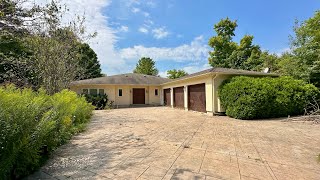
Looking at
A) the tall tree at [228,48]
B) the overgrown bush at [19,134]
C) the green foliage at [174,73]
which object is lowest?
the overgrown bush at [19,134]

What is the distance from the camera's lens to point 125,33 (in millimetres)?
17047

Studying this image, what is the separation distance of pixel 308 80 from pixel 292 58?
7.21 feet

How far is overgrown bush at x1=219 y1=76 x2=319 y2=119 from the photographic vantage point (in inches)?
416

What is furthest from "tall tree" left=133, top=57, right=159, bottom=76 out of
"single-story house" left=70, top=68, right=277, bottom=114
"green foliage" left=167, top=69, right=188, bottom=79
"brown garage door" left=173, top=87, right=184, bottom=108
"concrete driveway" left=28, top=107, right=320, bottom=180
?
"concrete driveway" left=28, top=107, right=320, bottom=180

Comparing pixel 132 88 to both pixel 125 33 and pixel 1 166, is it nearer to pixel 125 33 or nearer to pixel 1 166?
pixel 125 33

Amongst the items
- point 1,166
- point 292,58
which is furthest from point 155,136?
point 292,58

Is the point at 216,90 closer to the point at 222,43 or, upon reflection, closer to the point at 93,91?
the point at 93,91

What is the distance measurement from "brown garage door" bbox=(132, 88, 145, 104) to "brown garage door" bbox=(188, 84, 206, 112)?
30.0 feet

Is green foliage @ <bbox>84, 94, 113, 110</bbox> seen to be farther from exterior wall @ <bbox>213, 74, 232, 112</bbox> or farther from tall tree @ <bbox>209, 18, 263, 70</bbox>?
tall tree @ <bbox>209, 18, 263, 70</bbox>

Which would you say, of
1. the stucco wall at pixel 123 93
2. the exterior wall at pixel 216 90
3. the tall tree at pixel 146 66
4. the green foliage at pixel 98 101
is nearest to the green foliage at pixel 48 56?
the green foliage at pixel 98 101

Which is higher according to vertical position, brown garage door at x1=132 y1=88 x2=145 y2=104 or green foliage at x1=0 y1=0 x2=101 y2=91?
green foliage at x1=0 y1=0 x2=101 y2=91

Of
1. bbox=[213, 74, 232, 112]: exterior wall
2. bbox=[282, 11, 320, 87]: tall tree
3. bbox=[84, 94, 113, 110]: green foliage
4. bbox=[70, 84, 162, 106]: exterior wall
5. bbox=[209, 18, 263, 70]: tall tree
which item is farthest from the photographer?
bbox=[209, 18, 263, 70]: tall tree

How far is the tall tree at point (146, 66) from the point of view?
48.1m

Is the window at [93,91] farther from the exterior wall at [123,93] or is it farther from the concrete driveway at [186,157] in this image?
the concrete driveway at [186,157]
